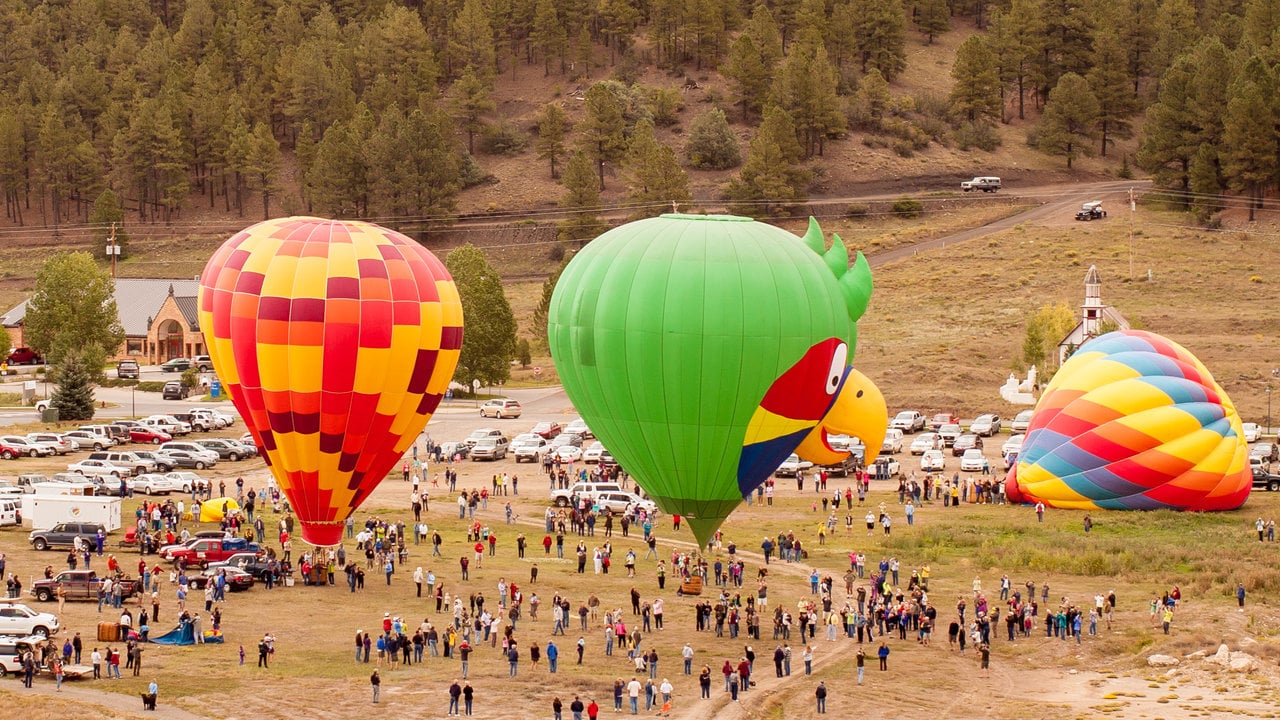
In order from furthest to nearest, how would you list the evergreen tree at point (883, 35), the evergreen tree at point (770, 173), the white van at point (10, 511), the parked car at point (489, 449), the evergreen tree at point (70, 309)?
the evergreen tree at point (883, 35)
the evergreen tree at point (770, 173)
the evergreen tree at point (70, 309)
the parked car at point (489, 449)
the white van at point (10, 511)

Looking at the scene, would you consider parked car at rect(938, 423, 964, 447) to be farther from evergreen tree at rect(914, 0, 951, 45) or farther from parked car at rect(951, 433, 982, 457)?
evergreen tree at rect(914, 0, 951, 45)

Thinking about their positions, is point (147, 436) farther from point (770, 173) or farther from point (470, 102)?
point (470, 102)

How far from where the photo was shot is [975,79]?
13025 cm

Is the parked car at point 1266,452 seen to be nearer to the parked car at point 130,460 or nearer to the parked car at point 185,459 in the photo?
the parked car at point 185,459

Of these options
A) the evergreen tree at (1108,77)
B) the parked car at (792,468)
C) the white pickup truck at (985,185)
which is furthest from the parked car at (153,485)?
the evergreen tree at (1108,77)

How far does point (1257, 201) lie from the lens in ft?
356

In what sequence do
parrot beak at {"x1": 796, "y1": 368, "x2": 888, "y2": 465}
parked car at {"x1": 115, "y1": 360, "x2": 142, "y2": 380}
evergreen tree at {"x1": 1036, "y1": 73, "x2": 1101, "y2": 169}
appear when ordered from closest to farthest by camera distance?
parrot beak at {"x1": 796, "y1": 368, "x2": 888, "y2": 465}
parked car at {"x1": 115, "y1": 360, "x2": 142, "y2": 380}
evergreen tree at {"x1": 1036, "y1": 73, "x2": 1101, "y2": 169}

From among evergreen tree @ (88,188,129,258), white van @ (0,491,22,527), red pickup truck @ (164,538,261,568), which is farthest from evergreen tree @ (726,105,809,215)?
red pickup truck @ (164,538,261,568)

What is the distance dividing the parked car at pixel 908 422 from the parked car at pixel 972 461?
7.62 m

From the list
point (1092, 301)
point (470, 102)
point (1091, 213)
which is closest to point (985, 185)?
point (1091, 213)

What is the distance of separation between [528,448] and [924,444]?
14.3 metres

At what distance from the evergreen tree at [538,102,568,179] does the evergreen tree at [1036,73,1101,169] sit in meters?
34.3

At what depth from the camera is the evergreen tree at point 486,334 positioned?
262 feet

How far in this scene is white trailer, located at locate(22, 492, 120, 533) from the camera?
46406mm
